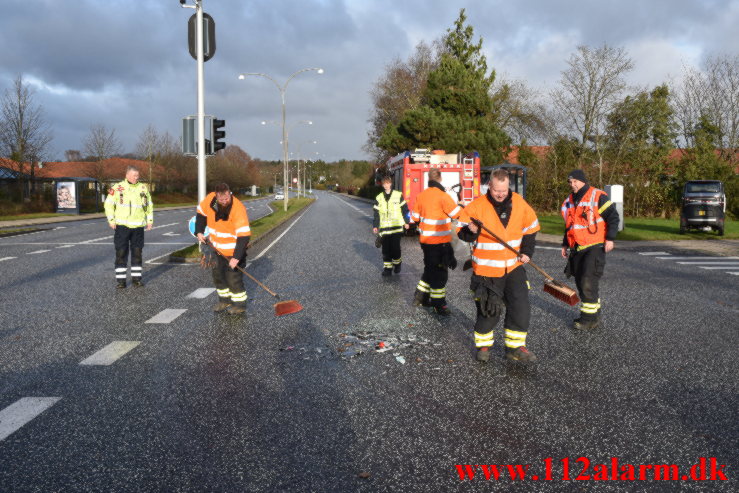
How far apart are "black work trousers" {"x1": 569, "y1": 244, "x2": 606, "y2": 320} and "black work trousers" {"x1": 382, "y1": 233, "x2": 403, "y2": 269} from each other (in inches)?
157

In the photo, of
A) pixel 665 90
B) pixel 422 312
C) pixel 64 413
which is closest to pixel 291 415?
pixel 64 413

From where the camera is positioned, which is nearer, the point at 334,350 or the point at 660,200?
the point at 334,350

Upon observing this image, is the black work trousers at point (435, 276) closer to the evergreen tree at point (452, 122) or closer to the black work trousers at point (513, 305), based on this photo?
the black work trousers at point (513, 305)

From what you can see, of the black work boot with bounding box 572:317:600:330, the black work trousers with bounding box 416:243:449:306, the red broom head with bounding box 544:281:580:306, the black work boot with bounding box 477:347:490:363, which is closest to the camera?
the black work boot with bounding box 477:347:490:363

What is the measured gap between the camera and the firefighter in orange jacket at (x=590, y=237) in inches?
260

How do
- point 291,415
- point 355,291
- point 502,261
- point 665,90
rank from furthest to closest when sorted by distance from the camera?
point 665,90 → point 355,291 → point 502,261 → point 291,415

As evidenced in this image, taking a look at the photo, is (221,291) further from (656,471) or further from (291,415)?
(656,471)

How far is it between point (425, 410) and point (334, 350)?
1689 millimetres

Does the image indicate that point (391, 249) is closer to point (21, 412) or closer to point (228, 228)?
point (228, 228)

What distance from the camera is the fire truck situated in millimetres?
19625

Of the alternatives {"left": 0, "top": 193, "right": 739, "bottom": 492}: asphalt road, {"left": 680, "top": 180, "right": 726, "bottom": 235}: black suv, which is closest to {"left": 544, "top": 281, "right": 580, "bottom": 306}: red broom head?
{"left": 0, "top": 193, "right": 739, "bottom": 492}: asphalt road

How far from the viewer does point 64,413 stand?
13.1ft

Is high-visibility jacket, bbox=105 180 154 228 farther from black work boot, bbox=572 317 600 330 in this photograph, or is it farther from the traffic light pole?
black work boot, bbox=572 317 600 330

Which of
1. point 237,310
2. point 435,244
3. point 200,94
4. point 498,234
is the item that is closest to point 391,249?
point 435,244
